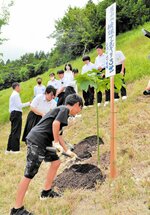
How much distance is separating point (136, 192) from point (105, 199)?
385mm

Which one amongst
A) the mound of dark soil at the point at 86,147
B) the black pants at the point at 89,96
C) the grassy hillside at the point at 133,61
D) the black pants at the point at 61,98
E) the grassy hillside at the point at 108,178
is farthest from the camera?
the grassy hillside at the point at 133,61

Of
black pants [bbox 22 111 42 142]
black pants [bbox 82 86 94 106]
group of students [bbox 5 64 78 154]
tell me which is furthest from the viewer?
black pants [bbox 82 86 94 106]

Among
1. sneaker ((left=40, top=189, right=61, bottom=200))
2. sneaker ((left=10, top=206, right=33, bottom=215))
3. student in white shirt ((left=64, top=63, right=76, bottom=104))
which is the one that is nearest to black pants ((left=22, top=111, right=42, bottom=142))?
student in white shirt ((left=64, top=63, right=76, bottom=104))

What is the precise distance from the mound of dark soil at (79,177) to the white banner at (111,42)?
1459 mm

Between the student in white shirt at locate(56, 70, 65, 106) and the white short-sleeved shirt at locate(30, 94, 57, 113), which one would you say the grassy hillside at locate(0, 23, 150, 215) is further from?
the white short-sleeved shirt at locate(30, 94, 57, 113)

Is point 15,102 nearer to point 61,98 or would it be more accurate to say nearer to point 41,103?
point 41,103

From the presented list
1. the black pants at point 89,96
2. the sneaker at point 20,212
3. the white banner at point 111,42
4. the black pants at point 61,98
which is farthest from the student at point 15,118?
the sneaker at point 20,212

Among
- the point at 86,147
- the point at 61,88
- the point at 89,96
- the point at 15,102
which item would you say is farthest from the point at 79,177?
the point at 89,96

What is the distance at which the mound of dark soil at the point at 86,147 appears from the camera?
615 centimetres

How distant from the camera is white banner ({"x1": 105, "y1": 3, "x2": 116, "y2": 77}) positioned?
4.71 meters

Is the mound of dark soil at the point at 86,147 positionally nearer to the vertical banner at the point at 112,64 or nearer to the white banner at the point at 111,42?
the vertical banner at the point at 112,64

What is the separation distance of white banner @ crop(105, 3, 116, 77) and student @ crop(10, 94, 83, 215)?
776 millimetres

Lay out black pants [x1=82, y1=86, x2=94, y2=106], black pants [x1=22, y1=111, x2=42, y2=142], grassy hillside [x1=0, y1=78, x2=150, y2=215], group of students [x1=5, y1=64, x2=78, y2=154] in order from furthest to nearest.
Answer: black pants [x1=82, y1=86, x2=94, y2=106], black pants [x1=22, y1=111, x2=42, y2=142], group of students [x1=5, y1=64, x2=78, y2=154], grassy hillside [x1=0, y1=78, x2=150, y2=215]

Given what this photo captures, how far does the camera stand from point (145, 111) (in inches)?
304
